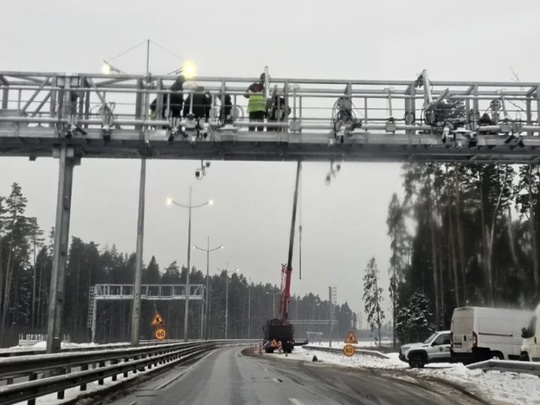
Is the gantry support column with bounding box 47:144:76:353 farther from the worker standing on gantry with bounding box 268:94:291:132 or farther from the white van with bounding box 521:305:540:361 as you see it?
the white van with bounding box 521:305:540:361

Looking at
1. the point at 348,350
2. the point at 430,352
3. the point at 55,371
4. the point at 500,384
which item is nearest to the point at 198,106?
the point at 55,371

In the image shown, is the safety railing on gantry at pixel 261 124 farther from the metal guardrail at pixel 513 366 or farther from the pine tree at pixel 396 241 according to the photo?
the pine tree at pixel 396 241

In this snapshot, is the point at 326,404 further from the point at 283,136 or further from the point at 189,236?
the point at 189,236

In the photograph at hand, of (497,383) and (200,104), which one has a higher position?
(200,104)

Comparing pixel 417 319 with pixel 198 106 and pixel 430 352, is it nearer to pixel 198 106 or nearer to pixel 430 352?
pixel 430 352

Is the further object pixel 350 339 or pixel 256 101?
pixel 350 339

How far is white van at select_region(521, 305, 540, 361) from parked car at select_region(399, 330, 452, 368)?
7.70 metres

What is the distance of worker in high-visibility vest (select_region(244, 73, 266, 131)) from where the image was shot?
16.2 m

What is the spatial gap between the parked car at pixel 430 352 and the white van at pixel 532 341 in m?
7.70

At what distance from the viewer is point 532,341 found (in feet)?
60.7

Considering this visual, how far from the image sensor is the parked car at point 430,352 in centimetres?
2683

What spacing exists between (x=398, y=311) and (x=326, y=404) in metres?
51.9

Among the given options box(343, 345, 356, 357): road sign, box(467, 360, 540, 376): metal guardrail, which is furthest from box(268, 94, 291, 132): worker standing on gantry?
box(343, 345, 356, 357): road sign

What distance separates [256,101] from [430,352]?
15.6m
